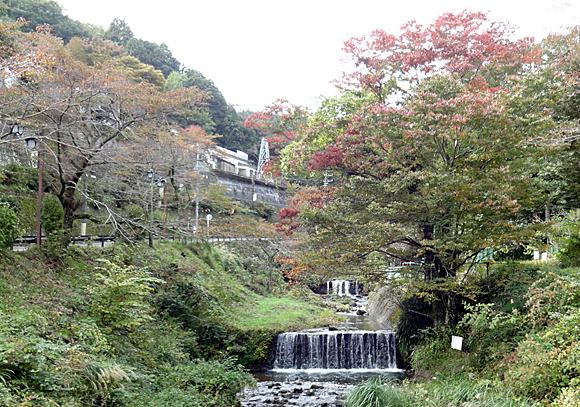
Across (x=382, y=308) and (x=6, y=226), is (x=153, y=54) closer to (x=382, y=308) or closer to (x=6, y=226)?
(x=382, y=308)

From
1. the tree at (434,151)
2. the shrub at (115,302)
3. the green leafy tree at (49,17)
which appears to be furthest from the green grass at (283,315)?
the green leafy tree at (49,17)

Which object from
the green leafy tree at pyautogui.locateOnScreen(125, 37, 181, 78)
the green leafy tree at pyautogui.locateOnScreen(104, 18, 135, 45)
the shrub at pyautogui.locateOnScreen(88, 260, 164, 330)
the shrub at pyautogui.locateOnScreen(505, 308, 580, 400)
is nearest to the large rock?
the shrub at pyautogui.locateOnScreen(505, 308, 580, 400)

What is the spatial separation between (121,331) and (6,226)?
4019 millimetres

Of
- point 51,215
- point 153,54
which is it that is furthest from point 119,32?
point 51,215

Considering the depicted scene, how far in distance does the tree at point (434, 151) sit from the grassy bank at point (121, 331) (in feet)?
15.8

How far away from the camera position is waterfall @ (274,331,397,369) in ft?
45.0

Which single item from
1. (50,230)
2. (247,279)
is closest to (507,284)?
(50,230)

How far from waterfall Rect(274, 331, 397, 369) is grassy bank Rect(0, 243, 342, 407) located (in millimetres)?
779

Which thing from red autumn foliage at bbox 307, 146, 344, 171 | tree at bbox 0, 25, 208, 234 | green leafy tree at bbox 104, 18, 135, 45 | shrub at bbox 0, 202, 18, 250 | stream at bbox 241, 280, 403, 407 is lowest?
stream at bbox 241, 280, 403, 407

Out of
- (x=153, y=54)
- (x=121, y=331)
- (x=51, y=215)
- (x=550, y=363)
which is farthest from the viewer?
(x=153, y=54)

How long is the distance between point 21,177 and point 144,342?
1252 cm

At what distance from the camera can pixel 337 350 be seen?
550 inches

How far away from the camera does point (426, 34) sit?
1151 cm

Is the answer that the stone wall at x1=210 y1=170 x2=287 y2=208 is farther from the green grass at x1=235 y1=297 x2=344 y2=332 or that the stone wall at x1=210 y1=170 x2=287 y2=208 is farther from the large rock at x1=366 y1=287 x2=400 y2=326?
the large rock at x1=366 y1=287 x2=400 y2=326
